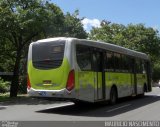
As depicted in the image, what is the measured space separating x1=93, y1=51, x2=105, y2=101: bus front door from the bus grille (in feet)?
7.61

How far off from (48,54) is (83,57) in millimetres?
1545

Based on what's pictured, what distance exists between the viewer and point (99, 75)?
18.5 m

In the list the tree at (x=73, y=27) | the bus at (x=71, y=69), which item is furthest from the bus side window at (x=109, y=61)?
the tree at (x=73, y=27)

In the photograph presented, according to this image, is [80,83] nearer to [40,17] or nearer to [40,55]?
[40,55]

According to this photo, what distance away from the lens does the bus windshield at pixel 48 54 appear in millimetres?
16503

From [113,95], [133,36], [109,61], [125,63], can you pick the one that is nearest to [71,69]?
A: [109,61]

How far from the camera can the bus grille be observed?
16.5 m

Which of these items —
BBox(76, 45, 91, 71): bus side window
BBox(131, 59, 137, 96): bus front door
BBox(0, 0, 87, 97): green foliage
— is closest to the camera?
BBox(76, 45, 91, 71): bus side window

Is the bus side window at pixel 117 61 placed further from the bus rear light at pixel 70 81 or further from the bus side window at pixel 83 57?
the bus rear light at pixel 70 81

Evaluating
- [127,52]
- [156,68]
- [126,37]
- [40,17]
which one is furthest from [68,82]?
[156,68]

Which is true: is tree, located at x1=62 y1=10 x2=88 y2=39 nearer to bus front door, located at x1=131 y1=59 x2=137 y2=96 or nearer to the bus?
bus front door, located at x1=131 y1=59 x2=137 y2=96

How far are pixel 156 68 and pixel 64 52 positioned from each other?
266 feet

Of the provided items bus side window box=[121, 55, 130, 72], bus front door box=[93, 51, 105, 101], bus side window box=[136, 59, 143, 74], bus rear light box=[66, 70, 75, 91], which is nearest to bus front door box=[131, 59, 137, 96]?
bus side window box=[136, 59, 143, 74]

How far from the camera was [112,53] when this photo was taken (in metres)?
20.4
